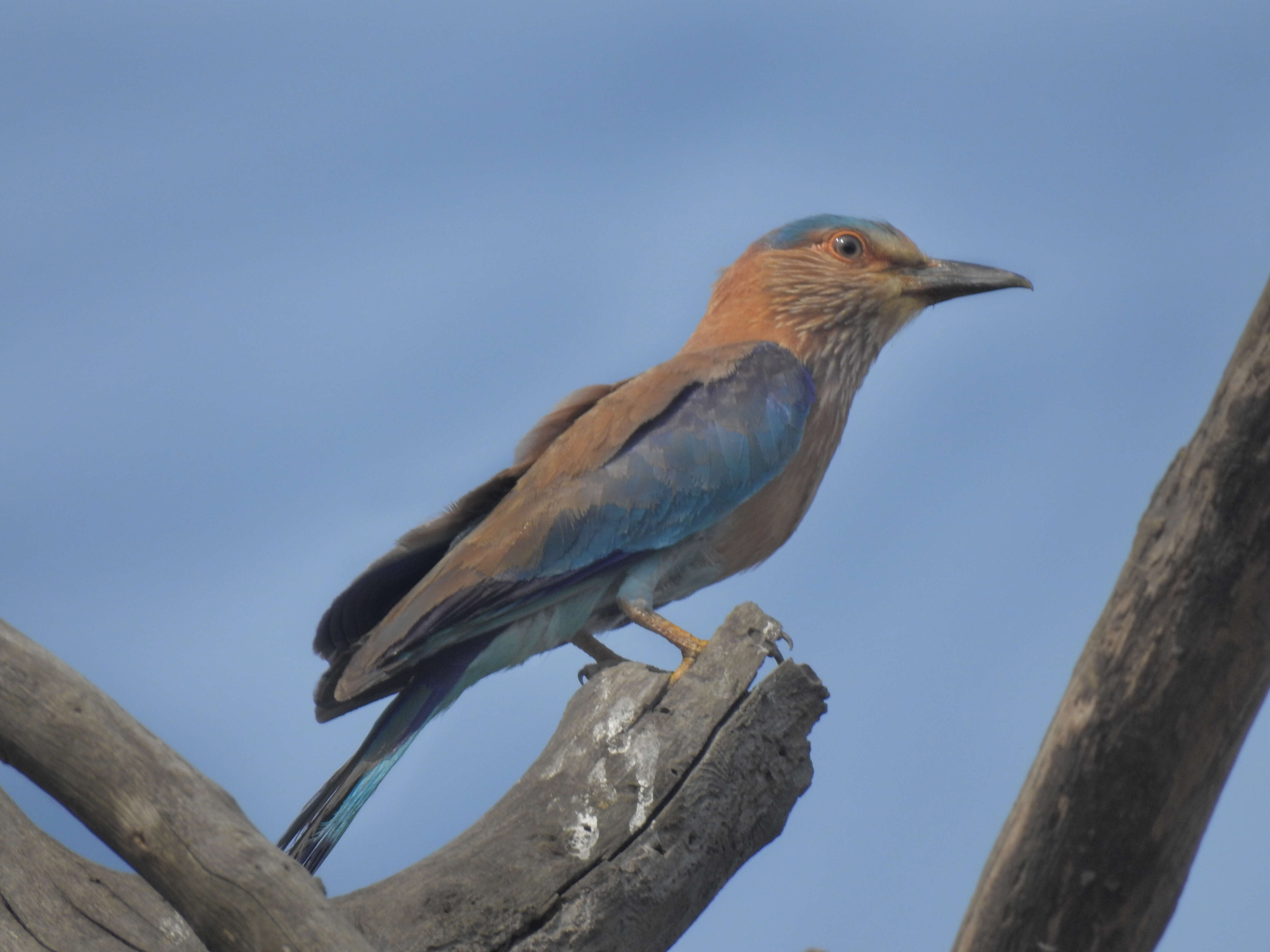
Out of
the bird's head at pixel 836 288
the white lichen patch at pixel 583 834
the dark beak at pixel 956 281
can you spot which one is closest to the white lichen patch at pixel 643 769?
the white lichen patch at pixel 583 834

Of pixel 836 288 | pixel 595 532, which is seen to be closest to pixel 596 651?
pixel 595 532

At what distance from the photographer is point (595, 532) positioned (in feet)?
17.7

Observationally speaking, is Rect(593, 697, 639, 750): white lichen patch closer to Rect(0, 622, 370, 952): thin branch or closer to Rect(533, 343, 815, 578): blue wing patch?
Rect(533, 343, 815, 578): blue wing patch

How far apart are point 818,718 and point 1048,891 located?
1.48 m

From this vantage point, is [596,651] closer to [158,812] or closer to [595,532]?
[595,532]

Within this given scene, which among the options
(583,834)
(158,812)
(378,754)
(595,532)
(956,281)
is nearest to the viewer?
(158,812)

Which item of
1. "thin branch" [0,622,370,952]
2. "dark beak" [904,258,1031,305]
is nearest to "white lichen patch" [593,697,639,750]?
"thin branch" [0,622,370,952]

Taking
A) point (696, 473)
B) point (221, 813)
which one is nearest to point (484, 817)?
point (221, 813)

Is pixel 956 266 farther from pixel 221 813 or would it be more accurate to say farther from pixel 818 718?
pixel 221 813

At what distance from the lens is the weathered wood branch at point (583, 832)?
3.73m

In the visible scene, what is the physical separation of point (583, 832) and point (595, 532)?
1.52m

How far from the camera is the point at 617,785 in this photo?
14.2 ft

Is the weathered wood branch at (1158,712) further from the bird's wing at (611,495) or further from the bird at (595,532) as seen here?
the bird's wing at (611,495)

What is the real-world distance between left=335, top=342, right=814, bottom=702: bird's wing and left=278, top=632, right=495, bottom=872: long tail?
Answer: 11 cm
